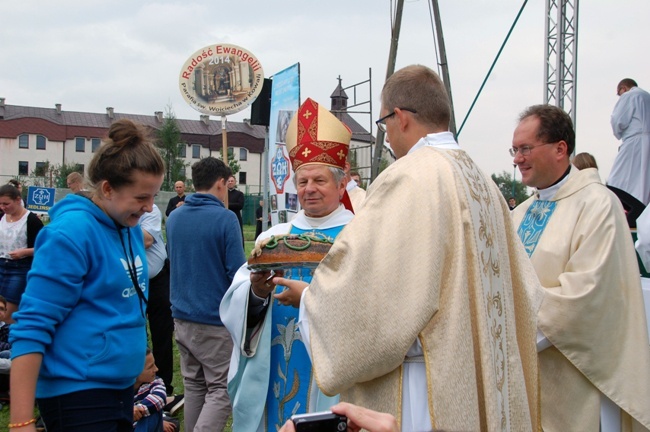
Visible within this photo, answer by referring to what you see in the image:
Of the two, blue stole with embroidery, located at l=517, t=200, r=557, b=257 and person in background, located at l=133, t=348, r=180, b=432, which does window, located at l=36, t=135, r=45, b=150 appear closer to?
person in background, located at l=133, t=348, r=180, b=432

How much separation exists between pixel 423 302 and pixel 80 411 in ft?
4.09

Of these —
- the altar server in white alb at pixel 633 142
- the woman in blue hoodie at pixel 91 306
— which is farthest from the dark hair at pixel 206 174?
the altar server in white alb at pixel 633 142

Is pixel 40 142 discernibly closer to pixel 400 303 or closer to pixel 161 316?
pixel 161 316

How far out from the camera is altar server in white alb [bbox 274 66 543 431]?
1868 millimetres

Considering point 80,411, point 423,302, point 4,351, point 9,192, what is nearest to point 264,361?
point 80,411

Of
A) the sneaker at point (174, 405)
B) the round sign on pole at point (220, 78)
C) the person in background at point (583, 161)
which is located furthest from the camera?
A: the round sign on pole at point (220, 78)

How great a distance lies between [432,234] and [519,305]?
0.70 meters

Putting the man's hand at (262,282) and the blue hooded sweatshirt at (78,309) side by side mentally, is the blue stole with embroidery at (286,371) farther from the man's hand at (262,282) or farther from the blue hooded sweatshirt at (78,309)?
the blue hooded sweatshirt at (78,309)

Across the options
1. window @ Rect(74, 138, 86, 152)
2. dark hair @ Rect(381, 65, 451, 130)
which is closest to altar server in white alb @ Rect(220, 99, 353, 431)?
dark hair @ Rect(381, 65, 451, 130)

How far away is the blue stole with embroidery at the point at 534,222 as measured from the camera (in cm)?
340

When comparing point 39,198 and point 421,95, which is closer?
point 421,95

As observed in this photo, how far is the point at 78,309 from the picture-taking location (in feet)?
6.93

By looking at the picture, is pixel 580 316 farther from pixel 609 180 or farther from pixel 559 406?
pixel 609 180

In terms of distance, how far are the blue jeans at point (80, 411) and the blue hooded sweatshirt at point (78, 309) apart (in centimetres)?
3
